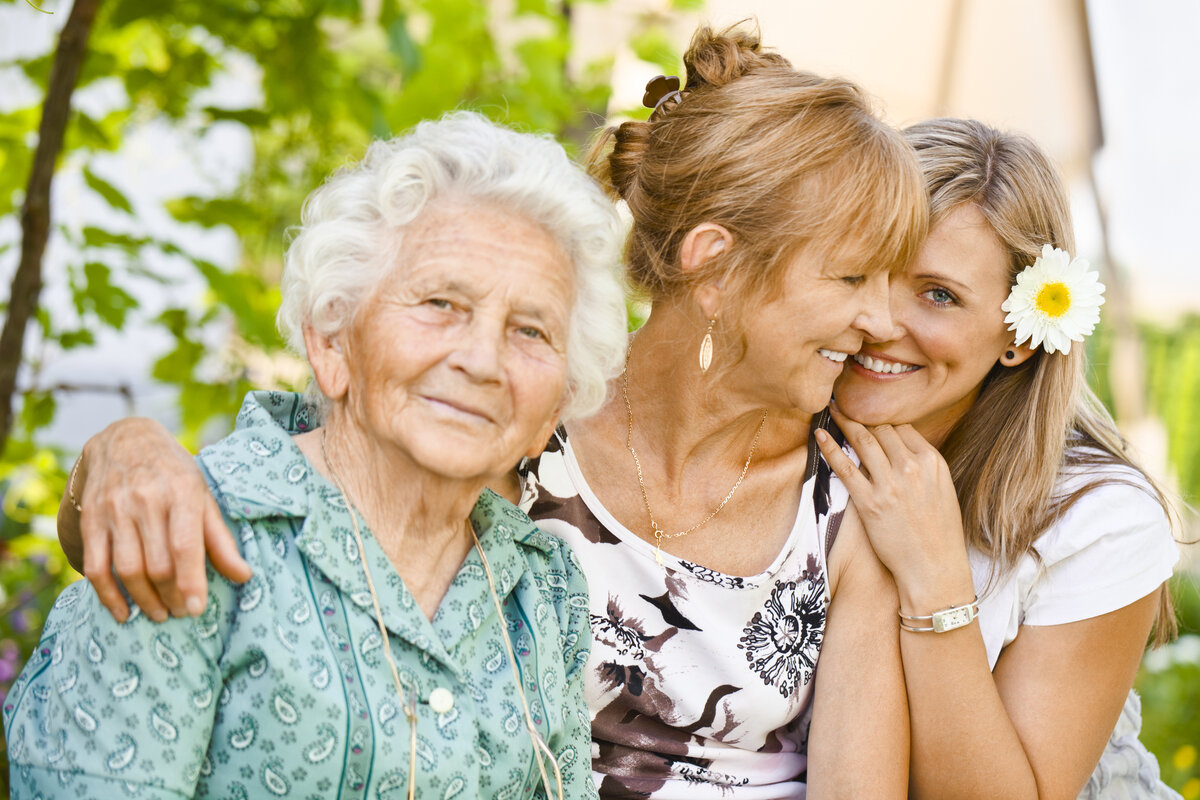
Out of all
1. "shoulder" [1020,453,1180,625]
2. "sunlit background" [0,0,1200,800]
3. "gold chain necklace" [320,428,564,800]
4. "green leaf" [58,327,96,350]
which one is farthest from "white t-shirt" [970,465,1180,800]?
"green leaf" [58,327,96,350]

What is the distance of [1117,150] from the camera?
18.5 ft

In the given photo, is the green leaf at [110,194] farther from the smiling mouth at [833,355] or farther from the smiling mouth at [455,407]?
the smiling mouth at [833,355]

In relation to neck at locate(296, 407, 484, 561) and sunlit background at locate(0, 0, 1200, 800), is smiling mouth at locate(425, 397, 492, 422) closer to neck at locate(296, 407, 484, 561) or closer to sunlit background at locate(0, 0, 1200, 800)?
neck at locate(296, 407, 484, 561)

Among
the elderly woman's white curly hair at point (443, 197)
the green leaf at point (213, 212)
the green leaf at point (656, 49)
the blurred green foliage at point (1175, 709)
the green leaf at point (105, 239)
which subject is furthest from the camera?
the blurred green foliage at point (1175, 709)

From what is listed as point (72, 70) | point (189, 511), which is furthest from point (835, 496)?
point (72, 70)

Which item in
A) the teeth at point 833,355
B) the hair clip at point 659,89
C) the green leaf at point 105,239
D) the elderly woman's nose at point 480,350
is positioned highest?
the hair clip at point 659,89

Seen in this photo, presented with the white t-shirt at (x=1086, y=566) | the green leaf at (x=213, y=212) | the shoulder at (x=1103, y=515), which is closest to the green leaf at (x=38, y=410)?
the green leaf at (x=213, y=212)

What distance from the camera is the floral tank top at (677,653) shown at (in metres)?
2.10

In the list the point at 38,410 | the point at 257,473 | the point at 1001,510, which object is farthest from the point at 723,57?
the point at 38,410

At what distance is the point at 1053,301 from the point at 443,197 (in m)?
1.27

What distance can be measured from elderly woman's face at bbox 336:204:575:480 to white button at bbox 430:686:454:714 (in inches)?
12.5

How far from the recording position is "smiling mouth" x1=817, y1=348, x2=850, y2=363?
6.91ft

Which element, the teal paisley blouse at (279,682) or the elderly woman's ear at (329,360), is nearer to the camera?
the teal paisley blouse at (279,682)

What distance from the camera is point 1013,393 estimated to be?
2.40 meters
